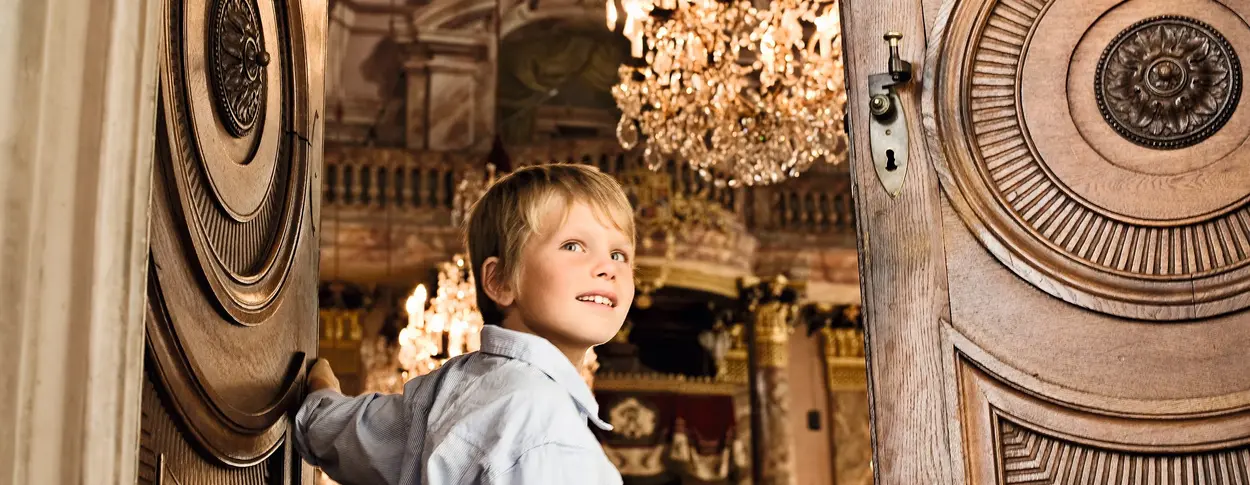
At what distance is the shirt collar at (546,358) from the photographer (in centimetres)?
A: 178

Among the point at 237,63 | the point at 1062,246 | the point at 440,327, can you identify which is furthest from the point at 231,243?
the point at 440,327

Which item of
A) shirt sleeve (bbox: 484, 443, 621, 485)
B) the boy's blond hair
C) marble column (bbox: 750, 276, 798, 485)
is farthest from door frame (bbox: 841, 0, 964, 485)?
marble column (bbox: 750, 276, 798, 485)

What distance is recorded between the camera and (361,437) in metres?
1.83

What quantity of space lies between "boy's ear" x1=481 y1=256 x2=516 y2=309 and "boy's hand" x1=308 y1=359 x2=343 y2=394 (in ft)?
1.05

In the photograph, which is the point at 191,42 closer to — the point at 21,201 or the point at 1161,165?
the point at 21,201

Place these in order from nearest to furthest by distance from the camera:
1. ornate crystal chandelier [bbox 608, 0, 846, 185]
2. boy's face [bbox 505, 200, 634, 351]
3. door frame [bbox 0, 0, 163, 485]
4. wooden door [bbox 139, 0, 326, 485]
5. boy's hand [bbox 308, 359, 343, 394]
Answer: door frame [bbox 0, 0, 163, 485]
wooden door [bbox 139, 0, 326, 485]
boy's face [bbox 505, 200, 634, 351]
boy's hand [bbox 308, 359, 343, 394]
ornate crystal chandelier [bbox 608, 0, 846, 185]

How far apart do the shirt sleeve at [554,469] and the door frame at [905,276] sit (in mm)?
801

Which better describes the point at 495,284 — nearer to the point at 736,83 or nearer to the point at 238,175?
the point at 238,175

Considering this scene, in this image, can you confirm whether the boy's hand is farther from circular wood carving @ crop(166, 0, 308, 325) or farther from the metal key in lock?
the metal key in lock

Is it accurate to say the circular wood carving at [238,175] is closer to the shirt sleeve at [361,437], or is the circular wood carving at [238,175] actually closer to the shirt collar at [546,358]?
the shirt sleeve at [361,437]

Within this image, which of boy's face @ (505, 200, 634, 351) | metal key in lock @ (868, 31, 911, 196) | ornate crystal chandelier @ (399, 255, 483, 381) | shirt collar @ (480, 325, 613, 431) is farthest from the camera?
ornate crystal chandelier @ (399, 255, 483, 381)

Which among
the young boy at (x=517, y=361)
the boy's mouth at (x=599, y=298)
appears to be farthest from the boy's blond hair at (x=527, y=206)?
the boy's mouth at (x=599, y=298)

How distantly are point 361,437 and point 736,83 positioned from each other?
676 centimetres

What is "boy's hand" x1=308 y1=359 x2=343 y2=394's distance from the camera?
2125 millimetres
